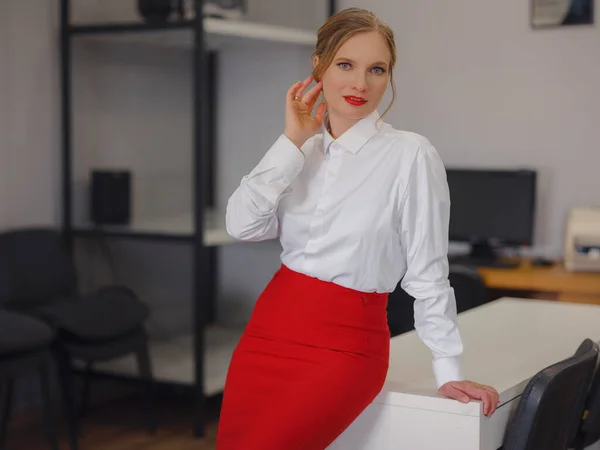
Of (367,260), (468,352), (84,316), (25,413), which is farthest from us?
(25,413)

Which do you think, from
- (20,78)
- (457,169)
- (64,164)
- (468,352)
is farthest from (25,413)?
(468,352)

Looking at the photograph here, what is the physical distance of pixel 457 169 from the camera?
15.2 ft

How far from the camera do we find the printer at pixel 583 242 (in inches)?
167

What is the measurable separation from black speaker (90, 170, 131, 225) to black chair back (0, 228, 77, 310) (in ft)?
0.95

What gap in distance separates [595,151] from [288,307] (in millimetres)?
3192

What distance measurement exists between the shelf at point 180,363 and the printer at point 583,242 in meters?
1.62

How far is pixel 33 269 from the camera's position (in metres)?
4.06

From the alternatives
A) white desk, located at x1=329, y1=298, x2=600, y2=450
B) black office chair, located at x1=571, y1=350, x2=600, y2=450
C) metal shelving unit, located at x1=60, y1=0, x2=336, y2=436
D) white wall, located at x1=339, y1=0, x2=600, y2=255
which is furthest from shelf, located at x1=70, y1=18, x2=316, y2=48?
black office chair, located at x1=571, y1=350, x2=600, y2=450

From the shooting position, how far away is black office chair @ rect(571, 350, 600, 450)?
242cm

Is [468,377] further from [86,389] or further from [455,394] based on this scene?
[86,389]

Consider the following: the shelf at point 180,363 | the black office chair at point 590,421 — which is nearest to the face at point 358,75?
the black office chair at point 590,421

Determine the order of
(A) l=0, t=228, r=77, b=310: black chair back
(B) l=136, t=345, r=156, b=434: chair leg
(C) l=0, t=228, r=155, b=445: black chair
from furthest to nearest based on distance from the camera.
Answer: (B) l=136, t=345, r=156, b=434: chair leg → (A) l=0, t=228, r=77, b=310: black chair back → (C) l=0, t=228, r=155, b=445: black chair

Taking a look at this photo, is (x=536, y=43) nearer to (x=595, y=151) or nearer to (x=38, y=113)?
(x=595, y=151)

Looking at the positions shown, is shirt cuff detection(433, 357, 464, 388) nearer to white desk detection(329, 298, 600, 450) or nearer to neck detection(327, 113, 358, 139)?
white desk detection(329, 298, 600, 450)
